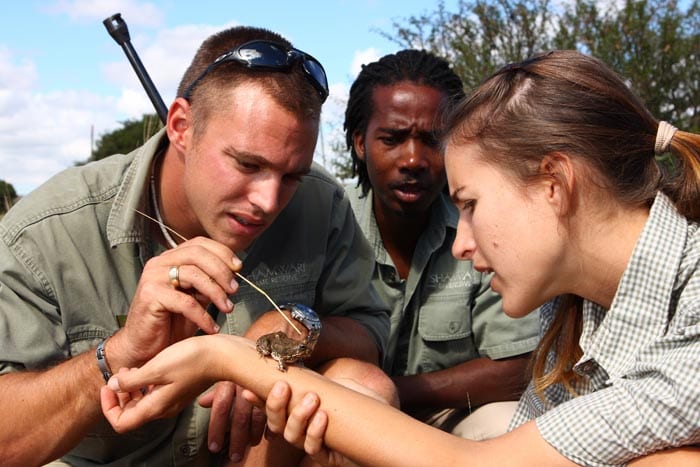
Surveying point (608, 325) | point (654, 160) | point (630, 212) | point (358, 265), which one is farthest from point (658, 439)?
point (358, 265)

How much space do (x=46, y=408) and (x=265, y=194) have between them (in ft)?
4.01

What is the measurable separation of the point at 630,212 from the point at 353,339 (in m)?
1.52

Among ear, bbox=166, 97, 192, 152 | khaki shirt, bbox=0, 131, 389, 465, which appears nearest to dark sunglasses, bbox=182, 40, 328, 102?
ear, bbox=166, 97, 192, 152

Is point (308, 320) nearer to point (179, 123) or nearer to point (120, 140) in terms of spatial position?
point (179, 123)

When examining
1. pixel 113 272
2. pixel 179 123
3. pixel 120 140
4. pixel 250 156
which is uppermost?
pixel 179 123

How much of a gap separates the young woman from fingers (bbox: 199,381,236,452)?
27 cm

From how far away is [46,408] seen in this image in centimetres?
339

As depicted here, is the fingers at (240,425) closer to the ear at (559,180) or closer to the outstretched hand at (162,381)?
the outstretched hand at (162,381)

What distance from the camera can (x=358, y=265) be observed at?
A: 4.58 m

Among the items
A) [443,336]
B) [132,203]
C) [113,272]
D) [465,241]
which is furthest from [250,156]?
[443,336]

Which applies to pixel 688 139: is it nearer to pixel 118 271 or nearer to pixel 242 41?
pixel 242 41

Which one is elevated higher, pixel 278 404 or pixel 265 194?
pixel 265 194

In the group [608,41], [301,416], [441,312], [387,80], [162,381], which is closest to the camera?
[301,416]

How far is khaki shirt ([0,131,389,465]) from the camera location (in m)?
3.61
